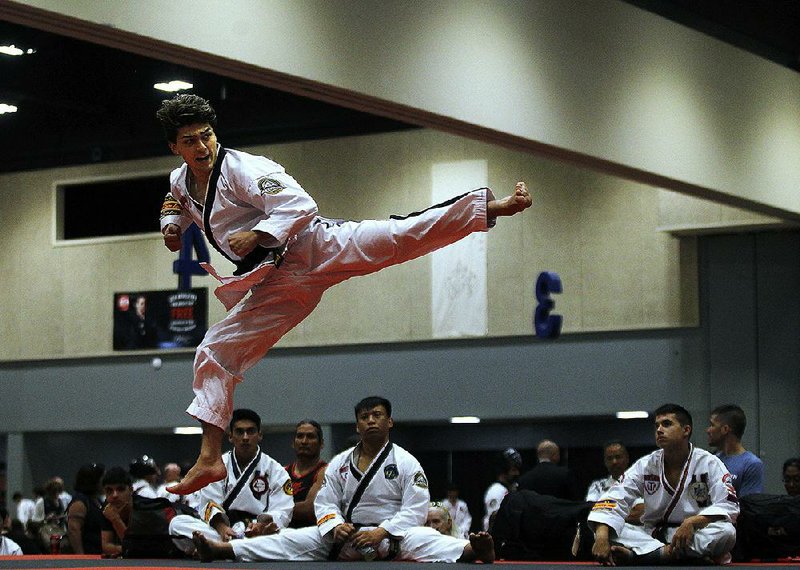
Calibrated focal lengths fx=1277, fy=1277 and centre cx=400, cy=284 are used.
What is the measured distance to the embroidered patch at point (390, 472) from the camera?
22.5 feet

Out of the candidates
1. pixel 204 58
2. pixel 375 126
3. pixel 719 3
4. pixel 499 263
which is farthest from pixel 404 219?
pixel 375 126

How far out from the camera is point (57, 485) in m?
13.4

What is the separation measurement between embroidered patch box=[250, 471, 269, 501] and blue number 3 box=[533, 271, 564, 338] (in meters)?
7.74

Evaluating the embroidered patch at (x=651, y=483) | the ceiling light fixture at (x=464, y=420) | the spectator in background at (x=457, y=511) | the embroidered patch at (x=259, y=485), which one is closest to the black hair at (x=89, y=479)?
the embroidered patch at (x=259, y=485)

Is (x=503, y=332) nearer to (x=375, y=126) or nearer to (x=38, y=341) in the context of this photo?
(x=375, y=126)

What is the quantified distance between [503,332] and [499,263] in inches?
33.2

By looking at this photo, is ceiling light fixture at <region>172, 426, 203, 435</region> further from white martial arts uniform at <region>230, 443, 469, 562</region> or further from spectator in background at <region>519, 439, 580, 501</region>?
white martial arts uniform at <region>230, 443, 469, 562</region>

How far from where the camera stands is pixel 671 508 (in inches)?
252

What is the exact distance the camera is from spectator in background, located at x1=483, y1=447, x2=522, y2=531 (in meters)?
11.2

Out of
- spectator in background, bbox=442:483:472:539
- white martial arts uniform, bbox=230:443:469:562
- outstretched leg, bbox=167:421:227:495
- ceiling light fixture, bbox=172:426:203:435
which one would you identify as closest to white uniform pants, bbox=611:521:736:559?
white martial arts uniform, bbox=230:443:469:562

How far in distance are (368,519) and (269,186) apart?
2883 mm

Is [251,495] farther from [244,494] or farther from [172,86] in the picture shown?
[172,86]

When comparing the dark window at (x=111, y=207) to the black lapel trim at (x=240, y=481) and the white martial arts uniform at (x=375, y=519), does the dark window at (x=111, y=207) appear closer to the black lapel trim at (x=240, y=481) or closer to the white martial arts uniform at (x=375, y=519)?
the black lapel trim at (x=240, y=481)

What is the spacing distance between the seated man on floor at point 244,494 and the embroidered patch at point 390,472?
66cm
